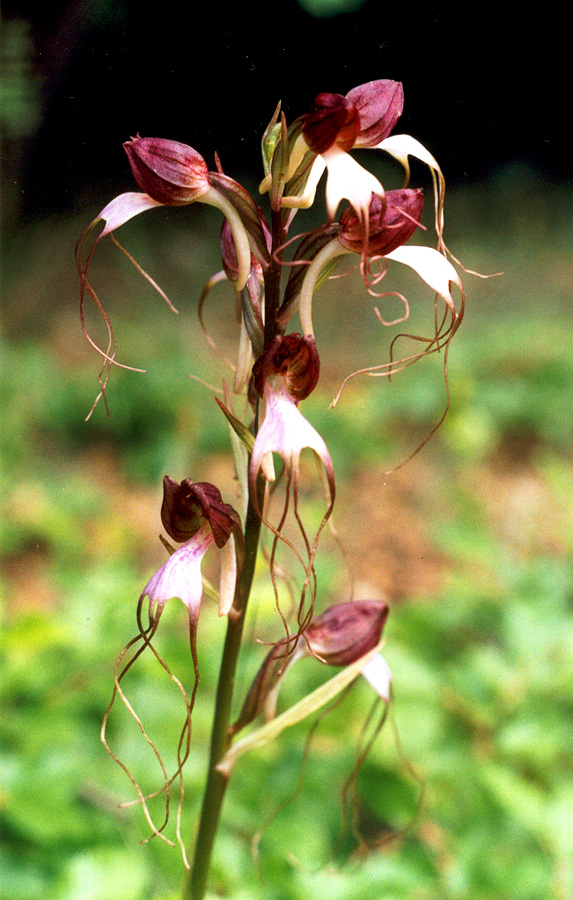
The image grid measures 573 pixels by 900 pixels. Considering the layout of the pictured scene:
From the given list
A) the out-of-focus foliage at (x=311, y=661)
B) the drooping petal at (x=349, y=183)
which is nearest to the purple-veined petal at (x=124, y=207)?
the drooping petal at (x=349, y=183)

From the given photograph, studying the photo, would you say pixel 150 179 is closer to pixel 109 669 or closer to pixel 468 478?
pixel 109 669

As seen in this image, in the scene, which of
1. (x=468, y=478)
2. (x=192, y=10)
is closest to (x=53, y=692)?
(x=192, y=10)

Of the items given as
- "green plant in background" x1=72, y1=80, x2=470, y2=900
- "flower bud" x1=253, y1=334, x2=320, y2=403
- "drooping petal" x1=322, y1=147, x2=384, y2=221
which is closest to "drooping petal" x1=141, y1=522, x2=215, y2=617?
"green plant in background" x1=72, y1=80, x2=470, y2=900

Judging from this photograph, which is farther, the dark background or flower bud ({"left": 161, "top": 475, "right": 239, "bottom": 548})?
the dark background

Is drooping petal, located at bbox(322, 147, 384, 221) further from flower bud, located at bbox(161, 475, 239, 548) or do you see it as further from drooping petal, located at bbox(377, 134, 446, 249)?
flower bud, located at bbox(161, 475, 239, 548)

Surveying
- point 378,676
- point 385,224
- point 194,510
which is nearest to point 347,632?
point 378,676

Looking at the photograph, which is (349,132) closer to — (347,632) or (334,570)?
(347,632)
